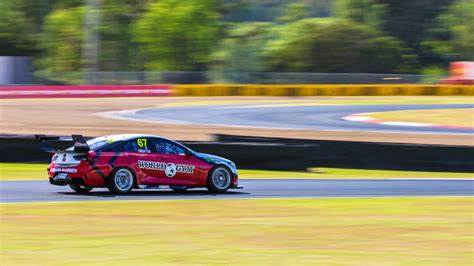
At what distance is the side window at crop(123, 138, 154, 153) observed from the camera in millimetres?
13680

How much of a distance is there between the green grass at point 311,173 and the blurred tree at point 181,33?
2031 inches

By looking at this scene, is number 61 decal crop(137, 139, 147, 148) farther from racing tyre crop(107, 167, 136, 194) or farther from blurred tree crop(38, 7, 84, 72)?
blurred tree crop(38, 7, 84, 72)

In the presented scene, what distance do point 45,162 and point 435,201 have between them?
8.34m

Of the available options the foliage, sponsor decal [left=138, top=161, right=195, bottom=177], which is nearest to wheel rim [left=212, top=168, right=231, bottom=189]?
sponsor decal [left=138, top=161, right=195, bottom=177]

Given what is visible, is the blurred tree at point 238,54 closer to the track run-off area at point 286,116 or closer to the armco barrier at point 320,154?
the track run-off area at point 286,116

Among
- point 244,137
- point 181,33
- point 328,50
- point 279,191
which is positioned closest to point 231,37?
point 181,33

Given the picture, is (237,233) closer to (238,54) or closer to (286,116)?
(286,116)

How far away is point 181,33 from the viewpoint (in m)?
70.1

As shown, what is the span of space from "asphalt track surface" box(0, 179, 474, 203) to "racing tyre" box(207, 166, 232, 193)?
0.14 m

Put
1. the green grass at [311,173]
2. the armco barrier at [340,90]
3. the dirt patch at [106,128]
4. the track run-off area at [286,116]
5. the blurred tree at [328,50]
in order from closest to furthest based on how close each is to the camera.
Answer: the green grass at [311,173] < the dirt patch at [106,128] < the track run-off area at [286,116] < the armco barrier at [340,90] < the blurred tree at [328,50]

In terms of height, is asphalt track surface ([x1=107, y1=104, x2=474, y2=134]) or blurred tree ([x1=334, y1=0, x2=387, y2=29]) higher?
blurred tree ([x1=334, y1=0, x2=387, y2=29])

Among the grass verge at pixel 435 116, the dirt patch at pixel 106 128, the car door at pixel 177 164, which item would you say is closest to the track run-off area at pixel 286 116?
the dirt patch at pixel 106 128

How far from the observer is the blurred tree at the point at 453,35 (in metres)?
87.5

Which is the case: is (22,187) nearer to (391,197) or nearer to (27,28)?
(391,197)
